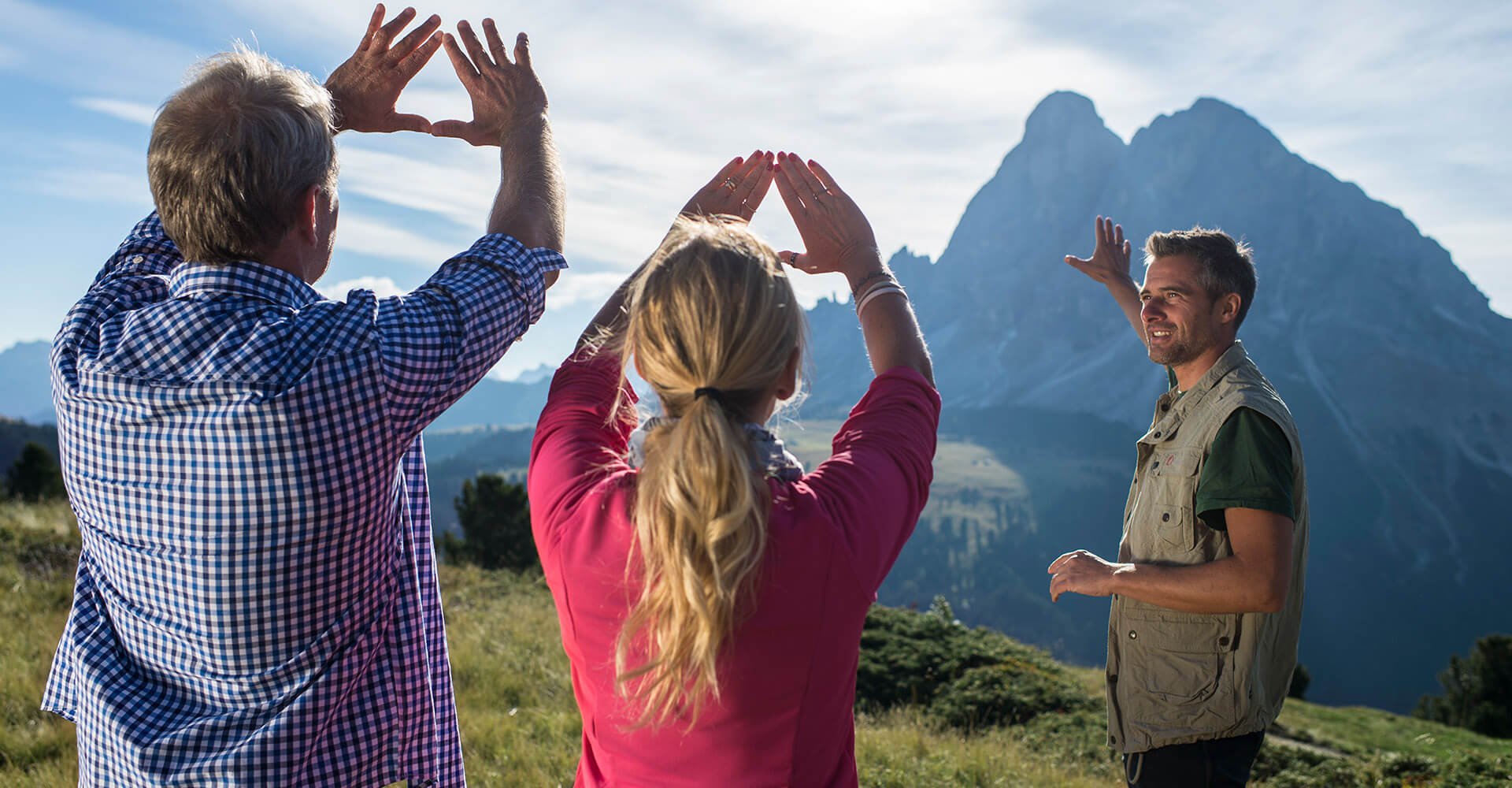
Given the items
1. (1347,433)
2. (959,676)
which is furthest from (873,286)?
(1347,433)

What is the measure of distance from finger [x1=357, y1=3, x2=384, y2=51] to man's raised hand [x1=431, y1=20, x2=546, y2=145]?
31 centimetres

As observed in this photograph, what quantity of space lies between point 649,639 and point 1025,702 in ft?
32.0

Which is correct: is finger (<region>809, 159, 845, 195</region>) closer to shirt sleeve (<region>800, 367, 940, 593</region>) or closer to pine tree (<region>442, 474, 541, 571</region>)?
shirt sleeve (<region>800, 367, 940, 593</region>)

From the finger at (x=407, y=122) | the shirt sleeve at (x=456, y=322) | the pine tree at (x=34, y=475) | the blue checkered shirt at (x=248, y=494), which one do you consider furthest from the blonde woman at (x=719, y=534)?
the pine tree at (x=34, y=475)

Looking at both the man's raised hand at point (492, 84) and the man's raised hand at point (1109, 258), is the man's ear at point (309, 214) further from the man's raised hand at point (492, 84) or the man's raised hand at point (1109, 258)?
the man's raised hand at point (1109, 258)

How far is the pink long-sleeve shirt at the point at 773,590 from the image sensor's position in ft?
4.86

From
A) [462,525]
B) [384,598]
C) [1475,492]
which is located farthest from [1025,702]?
[1475,492]

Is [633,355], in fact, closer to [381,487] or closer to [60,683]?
[381,487]

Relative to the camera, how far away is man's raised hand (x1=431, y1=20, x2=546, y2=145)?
2215 millimetres

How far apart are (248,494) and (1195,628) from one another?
9.84 feet

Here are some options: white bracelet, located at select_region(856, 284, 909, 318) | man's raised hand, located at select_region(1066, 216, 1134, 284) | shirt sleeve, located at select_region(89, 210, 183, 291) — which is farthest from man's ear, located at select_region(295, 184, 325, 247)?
man's raised hand, located at select_region(1066, 216, 1134, 284)

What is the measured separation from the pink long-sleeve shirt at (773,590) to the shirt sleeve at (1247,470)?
1749mm

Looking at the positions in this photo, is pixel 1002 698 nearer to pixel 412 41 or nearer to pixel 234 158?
pixel 412 41

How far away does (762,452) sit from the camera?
5.06 feet
